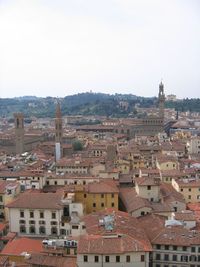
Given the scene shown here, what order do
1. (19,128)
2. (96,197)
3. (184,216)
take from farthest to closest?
(19,128), (96,197), (184,216)

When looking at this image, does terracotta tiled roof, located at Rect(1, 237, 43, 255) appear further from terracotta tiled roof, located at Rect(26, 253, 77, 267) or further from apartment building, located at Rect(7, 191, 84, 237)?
apartment building, located at Rect(7, 191, 84, 237)

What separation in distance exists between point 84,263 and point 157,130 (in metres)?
34.6

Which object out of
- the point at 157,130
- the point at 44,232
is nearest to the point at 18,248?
the point at 44,232

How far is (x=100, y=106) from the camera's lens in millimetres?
70562

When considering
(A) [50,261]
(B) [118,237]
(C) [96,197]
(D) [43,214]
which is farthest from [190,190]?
(A) [50,261]

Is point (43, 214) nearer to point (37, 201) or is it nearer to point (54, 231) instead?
point (37, 201)

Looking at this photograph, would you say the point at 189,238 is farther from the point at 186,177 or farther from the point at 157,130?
the point at 157,130

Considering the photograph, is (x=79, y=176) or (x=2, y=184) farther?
(x=79, y=176)

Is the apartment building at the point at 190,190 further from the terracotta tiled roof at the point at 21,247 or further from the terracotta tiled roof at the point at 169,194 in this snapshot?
the terracotta tiled roof at the point at 21,247

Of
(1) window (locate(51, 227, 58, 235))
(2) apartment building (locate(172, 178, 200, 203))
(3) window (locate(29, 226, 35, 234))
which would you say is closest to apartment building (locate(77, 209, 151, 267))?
(1) window (locate(51, 227, 58, 235))

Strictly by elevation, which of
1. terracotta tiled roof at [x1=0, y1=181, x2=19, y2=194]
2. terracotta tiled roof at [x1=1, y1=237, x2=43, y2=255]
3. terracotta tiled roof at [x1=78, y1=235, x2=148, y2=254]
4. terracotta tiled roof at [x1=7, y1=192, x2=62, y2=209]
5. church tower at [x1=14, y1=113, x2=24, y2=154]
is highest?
church tower at [x1=14, y1=113, x2=24, y2=154]

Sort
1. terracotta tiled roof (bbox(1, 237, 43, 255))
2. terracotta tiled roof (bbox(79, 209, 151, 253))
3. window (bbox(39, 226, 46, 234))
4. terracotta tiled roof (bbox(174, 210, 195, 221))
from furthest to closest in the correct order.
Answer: window (bbox(39, 226, 46, 234)), terracotta tiled roof (bbox(174, 210, 195, 221)), terracotta tiled roof (bbox(1, 237, 43, 255)), terracotta tiled roof (bbox(79, 209, 151, 253))

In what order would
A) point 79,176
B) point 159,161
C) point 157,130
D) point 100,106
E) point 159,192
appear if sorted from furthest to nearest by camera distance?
point 100,106 → point 157,130 → point 159,161 → point 79,176 → point 159,192

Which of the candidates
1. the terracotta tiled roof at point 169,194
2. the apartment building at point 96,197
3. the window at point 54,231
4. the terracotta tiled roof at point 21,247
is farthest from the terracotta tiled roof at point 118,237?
the terracotta tiled roof at point 169,194
